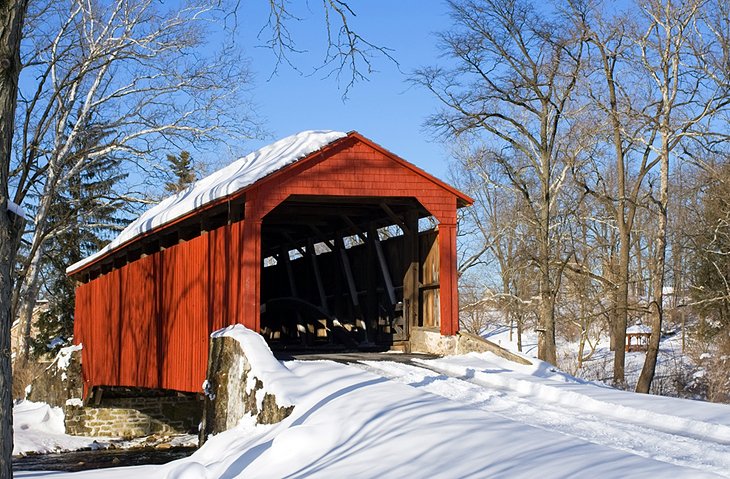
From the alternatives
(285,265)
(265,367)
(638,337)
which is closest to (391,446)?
(265,367)

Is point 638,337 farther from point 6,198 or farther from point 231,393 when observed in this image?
point 6,198

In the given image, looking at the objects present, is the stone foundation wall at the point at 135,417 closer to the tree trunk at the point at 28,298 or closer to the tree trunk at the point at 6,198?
the tree trunk at the point at 28,298

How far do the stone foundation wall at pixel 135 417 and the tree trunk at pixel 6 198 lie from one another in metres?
14.3

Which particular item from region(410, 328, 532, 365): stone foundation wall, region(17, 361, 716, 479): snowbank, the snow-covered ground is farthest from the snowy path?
region(410, 328, 532, 365): stone foundation wall

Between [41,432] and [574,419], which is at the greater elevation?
[574,419]

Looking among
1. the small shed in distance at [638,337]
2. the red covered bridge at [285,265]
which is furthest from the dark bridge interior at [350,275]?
the small shed in distance at [638,337]

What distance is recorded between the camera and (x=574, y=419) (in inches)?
306

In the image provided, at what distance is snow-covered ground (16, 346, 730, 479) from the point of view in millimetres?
5879

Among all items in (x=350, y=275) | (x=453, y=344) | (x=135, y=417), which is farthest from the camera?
(x=135, y=417)

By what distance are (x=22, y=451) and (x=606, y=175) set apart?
2655 centimetres

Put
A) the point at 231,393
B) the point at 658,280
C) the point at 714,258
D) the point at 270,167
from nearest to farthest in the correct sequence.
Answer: the point at 231,393 < the point at 270,167 < the point at 658,280 < the point at 714,258

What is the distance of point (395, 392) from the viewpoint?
338 inches

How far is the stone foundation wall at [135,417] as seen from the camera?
67.4 ft

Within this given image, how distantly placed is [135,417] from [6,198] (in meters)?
15.6
